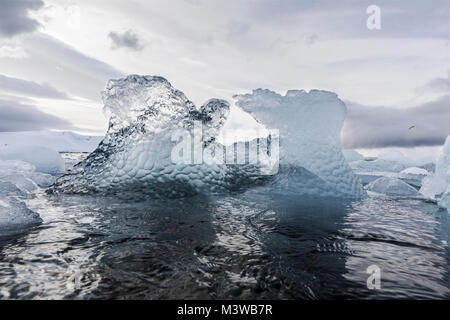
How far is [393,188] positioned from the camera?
922 centimetres

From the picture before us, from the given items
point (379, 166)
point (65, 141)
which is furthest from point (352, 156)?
point (65, 141)

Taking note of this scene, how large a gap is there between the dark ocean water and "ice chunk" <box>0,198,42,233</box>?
0.83 ft

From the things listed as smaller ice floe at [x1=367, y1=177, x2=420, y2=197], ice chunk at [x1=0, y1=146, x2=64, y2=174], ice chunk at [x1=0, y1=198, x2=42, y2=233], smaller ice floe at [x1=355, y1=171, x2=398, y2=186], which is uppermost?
ice chunk at [x1=0, y1=146, x2=64, y2=174]

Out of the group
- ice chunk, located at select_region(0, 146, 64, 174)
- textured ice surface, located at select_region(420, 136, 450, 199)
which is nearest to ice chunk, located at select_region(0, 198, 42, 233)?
textured ice surface, located at select_region(420, 136, 450, 199)

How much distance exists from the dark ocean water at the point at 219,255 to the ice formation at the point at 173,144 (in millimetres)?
1661

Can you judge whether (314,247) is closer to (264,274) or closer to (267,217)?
(264,274)

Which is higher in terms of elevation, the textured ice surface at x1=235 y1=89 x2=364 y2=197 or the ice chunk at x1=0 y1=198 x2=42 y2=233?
the textured ice surface at x1=235 y1=89 x2=364 y2=197

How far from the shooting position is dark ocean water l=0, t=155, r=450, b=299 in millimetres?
1917

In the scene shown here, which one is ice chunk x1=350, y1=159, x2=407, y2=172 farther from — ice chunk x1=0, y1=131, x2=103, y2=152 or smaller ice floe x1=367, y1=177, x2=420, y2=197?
ice chunk x1=0, y1=131, x2=103, y2=152

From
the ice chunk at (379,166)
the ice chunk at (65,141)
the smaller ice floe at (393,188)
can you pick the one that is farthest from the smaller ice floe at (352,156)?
the ice chunk at (65,141)

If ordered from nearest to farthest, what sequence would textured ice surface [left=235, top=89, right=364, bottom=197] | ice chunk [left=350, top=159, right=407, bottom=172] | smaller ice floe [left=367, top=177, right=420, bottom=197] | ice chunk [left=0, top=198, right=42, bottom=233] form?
ice chunk [left=0, top=198, right=42, bottom=233]
textured ice surface [left=235, top=89, right=364, bottom=197]
smaller ice floe [left=367, top=177, right=420, bottom=197]
ice chunk [left=350, top=159, right=407, bottom=172]

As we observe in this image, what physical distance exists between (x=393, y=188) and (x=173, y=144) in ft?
24.5

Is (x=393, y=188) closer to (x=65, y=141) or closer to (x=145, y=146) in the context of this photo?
(x=145, y=146)

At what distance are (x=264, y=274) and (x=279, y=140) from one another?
5660 mm
